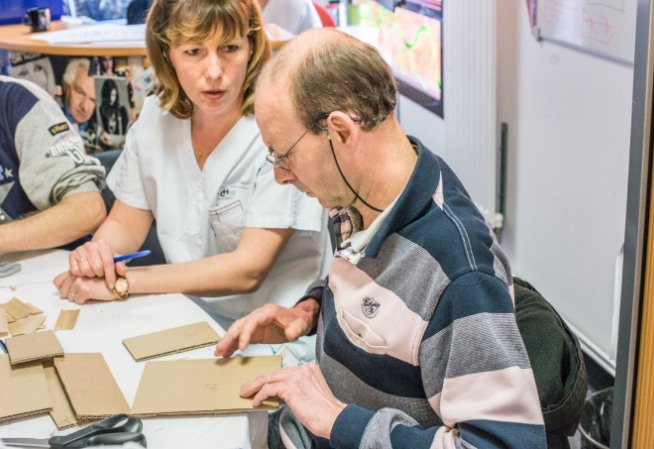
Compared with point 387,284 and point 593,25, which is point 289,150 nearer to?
point 387,284

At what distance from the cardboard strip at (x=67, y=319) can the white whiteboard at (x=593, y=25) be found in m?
1.65

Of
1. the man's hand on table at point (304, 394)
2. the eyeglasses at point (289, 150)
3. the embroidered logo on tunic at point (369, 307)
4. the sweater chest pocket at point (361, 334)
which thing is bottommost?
the man's hand on table at point (304, 394)

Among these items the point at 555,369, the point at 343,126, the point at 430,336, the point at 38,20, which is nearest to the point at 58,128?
the point at 343,126

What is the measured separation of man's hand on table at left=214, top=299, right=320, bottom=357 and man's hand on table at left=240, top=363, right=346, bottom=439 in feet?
0.42

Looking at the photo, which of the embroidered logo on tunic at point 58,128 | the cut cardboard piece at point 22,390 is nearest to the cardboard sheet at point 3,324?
the cut cardboard piece at point 22,390

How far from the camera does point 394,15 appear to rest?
4227mm

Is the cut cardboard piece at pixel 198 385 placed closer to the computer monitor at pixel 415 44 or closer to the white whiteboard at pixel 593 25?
the white whiteboard at pixel 593 25

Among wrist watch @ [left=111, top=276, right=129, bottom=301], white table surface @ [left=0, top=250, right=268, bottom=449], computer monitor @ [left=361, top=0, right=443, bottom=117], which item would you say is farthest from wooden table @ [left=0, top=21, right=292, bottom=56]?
wrist watch @ [left=111, top=276, right=129, bottom=301]

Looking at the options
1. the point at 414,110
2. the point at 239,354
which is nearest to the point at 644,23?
the point at 239,354

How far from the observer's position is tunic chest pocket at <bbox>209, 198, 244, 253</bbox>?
1934mm

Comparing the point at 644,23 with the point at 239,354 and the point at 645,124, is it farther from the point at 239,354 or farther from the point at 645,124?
the point at 239,354

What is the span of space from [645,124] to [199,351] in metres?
0.86

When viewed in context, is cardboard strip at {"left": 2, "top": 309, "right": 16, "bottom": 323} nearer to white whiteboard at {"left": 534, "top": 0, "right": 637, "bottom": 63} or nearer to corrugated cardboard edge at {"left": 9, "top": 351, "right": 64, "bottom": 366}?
corrugated cardboard edge at {"left": 9, "top": 351, "right": 64, "bottom": 366}

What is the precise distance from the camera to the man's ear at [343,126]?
1174 mm
